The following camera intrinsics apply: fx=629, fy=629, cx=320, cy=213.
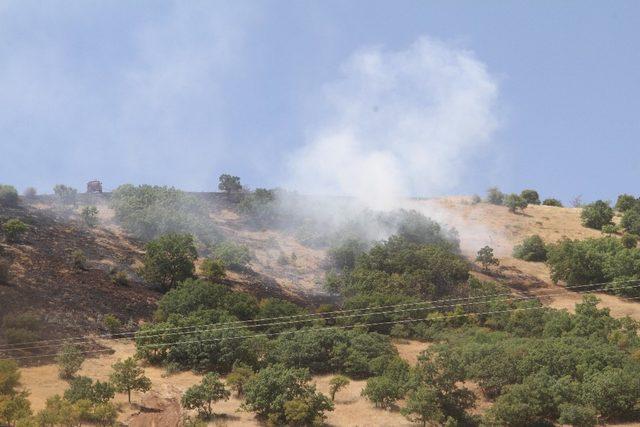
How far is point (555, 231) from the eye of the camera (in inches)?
2773

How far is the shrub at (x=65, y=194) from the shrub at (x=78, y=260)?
65.3 feet

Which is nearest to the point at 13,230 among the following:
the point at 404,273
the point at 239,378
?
the point at 239,378

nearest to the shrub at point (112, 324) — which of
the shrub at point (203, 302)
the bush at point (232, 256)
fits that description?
the shrub at point (203, 302)

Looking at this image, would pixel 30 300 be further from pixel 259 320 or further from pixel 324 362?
pixel 324 362

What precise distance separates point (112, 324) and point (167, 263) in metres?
8.94

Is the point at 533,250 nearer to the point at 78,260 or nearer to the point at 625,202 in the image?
the point at 625,202

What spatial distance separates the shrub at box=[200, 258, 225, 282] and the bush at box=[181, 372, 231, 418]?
67.1 ft

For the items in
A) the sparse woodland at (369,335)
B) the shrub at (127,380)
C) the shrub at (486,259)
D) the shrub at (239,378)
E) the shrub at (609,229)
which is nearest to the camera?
the sparse woodland at (369,335)

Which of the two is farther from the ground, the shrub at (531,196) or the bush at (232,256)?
the shrub at (531,196)

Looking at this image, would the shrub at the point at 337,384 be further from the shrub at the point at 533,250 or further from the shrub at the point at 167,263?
the shrub at the point at 533,250

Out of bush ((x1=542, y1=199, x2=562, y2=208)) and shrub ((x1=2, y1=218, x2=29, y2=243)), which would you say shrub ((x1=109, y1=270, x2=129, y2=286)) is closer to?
shrub ((x1=2, y1=218, x2=29, y2=243))

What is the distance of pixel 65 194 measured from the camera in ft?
201

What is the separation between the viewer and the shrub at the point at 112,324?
35.4 meters

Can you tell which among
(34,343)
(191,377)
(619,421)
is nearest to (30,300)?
(34,343)
